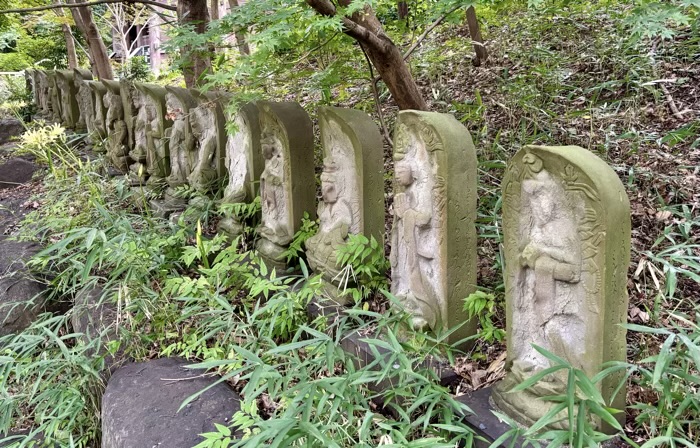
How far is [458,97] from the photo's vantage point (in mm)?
5367

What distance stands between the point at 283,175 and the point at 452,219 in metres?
1.55

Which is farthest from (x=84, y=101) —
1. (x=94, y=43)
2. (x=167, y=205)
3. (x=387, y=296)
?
(x=387, y=296)

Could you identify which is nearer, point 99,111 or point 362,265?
point 362,265

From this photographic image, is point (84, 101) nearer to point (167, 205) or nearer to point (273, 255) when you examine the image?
point (167, 205)

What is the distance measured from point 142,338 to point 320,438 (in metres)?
1.83

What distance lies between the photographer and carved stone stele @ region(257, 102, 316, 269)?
3.58 metres

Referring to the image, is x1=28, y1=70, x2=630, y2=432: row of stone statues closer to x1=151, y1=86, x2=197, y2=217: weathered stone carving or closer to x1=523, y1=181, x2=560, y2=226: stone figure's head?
x1=523, y1=181, x2=560, y2=226: stone figure's head

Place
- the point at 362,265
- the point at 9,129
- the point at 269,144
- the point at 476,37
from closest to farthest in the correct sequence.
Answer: the point at 362,265, the point at 269,144, the point at 476,37, the point at 9,129

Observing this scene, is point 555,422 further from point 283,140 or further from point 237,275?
point 283,140

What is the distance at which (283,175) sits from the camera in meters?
3.66

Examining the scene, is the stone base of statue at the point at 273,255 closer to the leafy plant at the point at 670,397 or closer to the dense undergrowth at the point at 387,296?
the dense undergrowth at the point at 387,296

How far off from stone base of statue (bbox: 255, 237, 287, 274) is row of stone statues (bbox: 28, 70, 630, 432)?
10mm

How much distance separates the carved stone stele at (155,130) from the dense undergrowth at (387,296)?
47 centimetres

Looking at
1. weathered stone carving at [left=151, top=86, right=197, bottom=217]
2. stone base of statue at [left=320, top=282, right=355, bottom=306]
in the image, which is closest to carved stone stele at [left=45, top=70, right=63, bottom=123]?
weathered stone carving at [left=151, top=86, right=197, bottom=217]
